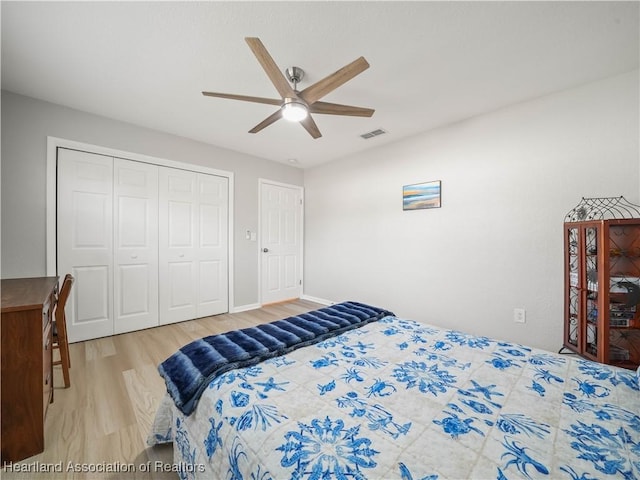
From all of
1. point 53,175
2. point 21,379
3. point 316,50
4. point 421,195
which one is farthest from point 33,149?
point 421,195

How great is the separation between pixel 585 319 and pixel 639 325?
264 millimetres

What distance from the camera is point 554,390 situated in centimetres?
106

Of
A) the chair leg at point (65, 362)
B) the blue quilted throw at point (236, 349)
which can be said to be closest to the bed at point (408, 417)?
the blue quilted throw at point (236, 349)

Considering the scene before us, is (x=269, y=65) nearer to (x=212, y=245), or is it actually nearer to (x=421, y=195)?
(x=421, y=195)

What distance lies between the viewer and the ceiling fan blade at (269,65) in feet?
4.54

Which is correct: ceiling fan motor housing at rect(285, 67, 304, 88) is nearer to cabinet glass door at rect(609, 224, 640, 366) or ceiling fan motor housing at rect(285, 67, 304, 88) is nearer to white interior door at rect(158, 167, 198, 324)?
white interior door at rect(158, 167, 198, 324)

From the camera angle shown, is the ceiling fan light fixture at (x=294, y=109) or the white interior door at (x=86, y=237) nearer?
the ceiling fan light fixture at (x=294, y=109)

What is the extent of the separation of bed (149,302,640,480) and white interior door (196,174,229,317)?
245cm

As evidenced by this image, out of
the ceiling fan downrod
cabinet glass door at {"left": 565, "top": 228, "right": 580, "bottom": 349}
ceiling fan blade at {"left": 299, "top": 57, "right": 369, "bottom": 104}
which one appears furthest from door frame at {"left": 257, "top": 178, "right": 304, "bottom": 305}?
cabinet glass door at {"left": 565, "top": 228, "right": 580, "bottom": 349}

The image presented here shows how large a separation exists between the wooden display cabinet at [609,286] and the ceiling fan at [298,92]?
6.44ft

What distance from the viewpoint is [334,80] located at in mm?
1636

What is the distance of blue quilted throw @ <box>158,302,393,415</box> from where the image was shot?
1.16 m

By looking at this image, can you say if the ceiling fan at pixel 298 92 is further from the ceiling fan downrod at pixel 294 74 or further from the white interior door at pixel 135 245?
the white interior door at pixel 135 245

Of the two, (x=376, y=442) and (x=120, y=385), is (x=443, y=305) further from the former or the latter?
(x=120, y=385)
